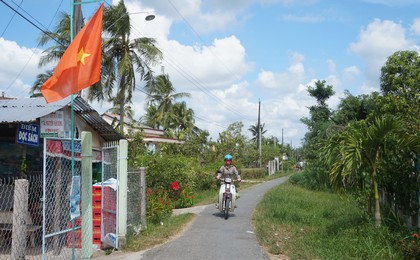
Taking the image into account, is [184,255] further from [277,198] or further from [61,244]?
[277,198]

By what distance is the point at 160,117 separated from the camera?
46.3 m

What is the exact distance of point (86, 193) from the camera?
658 centimetres

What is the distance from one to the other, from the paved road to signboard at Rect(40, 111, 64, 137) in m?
2.63

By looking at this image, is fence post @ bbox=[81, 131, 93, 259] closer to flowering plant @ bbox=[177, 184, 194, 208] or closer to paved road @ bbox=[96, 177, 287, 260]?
paved road @ bbox=[96, 177, 287, 260]

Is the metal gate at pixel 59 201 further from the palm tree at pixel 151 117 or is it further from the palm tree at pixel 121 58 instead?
the palm tree at pixel 151 117

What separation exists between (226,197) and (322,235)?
355cm

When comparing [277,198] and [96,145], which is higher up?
[96,145]

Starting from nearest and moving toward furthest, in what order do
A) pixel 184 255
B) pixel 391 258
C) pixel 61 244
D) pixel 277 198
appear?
pixel 391 258 → pixel 61 244 → pixel 184 255 → pixel 277 198

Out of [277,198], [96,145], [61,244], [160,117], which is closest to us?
[61,244]

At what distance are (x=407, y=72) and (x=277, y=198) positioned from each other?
981cm

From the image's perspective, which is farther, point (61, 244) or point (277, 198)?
point (277, 198)

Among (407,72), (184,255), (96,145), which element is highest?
(407,72)

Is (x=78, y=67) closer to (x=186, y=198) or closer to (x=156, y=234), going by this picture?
(x=156, y=234)

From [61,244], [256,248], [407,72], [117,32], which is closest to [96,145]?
[61,244]
